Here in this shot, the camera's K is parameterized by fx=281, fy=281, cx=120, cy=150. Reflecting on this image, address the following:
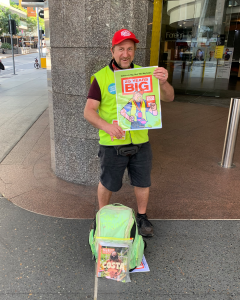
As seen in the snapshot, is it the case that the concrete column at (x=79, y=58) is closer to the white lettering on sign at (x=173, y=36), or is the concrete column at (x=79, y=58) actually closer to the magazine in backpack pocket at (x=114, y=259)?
the magazine in backpack pocket at (x=114, y=259)

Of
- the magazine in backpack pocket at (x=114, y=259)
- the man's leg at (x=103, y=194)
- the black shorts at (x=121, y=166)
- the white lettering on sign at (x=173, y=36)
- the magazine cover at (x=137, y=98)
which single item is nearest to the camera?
the magazine in backpack pocket at (x=114, y=259)

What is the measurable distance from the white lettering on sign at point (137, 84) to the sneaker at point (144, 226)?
1.40 meters

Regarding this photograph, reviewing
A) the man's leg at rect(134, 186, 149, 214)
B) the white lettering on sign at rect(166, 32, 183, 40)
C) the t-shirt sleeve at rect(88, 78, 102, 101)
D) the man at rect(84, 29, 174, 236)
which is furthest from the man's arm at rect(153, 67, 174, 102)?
the white lettering on sign at rect(166, 32, 183, 40)

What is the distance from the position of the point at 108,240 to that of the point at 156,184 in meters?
2.01

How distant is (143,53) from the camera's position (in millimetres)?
3732

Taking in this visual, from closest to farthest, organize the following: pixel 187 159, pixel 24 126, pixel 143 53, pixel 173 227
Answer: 1. pixel 173 227
2. pixel 143 53
3. pixel 187 159
4. pixel 24 126

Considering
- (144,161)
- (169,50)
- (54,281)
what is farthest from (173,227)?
(169,50)

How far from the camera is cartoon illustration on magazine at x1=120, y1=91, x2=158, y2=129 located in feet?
8.12

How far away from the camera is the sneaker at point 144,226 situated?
294cm

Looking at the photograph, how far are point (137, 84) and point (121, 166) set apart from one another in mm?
807

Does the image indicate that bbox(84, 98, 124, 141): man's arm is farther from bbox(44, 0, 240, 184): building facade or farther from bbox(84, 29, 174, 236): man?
bbox(44, 0, 240, 184): building facade

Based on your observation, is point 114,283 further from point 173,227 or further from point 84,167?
point 84,167

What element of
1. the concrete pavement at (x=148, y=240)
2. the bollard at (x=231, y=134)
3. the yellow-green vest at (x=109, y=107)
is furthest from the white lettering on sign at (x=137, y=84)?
the bollard at (x=231, y=134)

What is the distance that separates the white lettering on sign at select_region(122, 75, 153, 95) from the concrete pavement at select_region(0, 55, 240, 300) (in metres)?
1.54
